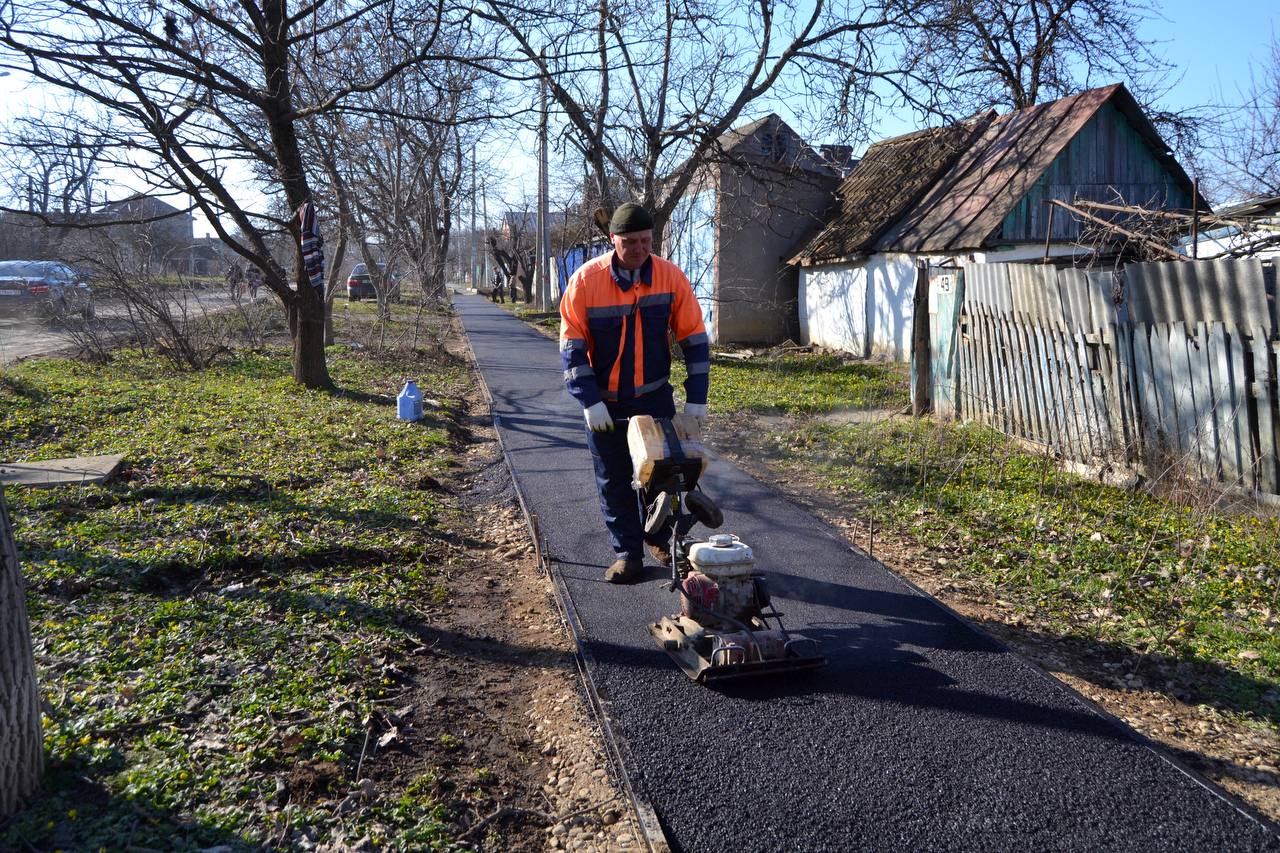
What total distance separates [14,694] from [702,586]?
9.15ft

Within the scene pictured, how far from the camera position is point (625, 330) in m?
5.20

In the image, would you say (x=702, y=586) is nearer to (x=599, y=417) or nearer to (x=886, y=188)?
(x=599, y=417)

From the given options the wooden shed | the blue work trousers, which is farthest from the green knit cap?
the wooden shed

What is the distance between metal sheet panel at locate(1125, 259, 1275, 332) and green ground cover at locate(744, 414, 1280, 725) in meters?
1.39

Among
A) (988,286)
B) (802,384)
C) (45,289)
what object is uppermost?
(45,289)

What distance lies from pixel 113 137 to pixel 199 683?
724 cm

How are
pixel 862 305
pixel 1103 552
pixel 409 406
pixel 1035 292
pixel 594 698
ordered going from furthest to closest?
pixel 862 305 < pixel 409 406 < pixel 1035 292 < pixel 1103 552 < pixel 594 698

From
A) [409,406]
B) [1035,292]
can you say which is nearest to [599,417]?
[1035,292]

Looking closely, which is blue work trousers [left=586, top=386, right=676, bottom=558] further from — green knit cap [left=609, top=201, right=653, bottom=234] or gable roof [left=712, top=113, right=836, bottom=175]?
gable roof [left=712, top=113, right=836, bottom=175]

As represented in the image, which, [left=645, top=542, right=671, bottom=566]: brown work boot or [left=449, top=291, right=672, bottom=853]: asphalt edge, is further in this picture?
[left=645, top=542, right=671, bottom=566]: brown work boot

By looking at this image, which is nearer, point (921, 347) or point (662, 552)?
point (662, 552)

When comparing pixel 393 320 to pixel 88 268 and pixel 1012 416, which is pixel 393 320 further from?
pixel 1012 416

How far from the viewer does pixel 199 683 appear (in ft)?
13.3

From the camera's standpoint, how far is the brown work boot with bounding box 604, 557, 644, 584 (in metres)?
5.57
